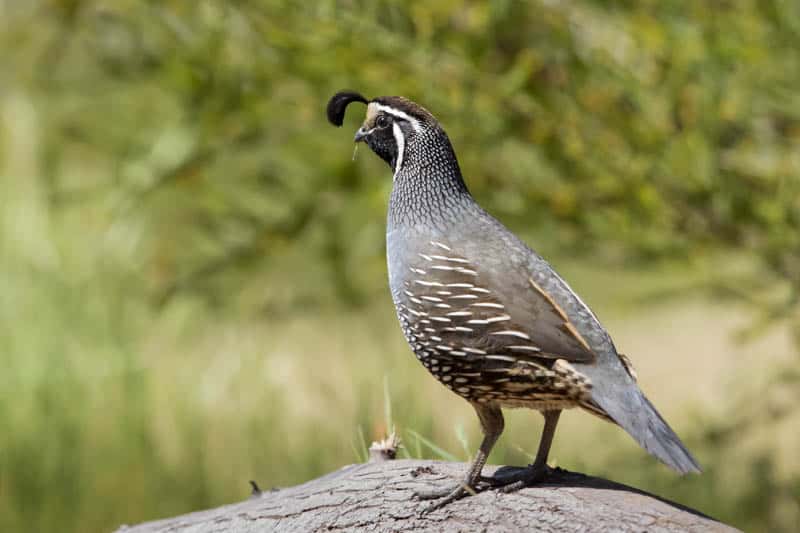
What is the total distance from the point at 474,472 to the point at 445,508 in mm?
103

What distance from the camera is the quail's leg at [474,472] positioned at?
225 centimetres

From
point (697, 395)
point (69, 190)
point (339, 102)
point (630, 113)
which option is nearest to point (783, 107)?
point (630, 113)

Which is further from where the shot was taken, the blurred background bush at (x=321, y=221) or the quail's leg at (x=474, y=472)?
the blurred background bush at (x=321, y=221)

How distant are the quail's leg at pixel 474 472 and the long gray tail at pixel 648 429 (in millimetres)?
222

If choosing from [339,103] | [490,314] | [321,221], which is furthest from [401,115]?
[321,221]

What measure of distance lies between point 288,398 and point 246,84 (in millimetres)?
1577

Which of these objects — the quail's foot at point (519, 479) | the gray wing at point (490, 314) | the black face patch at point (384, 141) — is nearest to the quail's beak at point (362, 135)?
the black face patch at point (384, 141)

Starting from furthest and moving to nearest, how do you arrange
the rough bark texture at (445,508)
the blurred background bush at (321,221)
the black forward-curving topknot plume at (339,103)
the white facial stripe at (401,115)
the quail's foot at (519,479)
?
the blurred background bush at (321,221) → the black forward-curving topknot plume at (339,103) → the white facial stripe at (401,115) → the quail's foot at (519,479) → the rough bark texture at (445,508)

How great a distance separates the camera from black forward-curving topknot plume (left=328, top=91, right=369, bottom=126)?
2.78 m

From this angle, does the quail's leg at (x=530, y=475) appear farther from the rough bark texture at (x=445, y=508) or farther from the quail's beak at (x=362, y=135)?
the quail's beak at (x=362, y=135)

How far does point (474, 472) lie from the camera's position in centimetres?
231

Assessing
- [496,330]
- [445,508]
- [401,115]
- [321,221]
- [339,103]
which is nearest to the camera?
[445,508]

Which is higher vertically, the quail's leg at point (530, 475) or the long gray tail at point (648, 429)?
the long gray tail at point (648, 429)

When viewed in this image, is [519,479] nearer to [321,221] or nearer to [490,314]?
[490,314]
